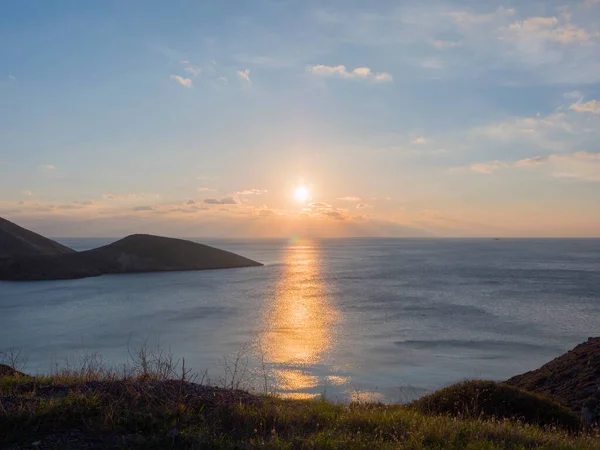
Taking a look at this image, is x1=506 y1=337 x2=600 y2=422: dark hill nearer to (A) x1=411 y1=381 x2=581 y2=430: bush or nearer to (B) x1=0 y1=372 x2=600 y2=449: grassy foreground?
(A) x1=411 y1=381 x2=581 y2=430: bush

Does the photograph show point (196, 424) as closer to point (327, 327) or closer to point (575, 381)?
point (575, 381)

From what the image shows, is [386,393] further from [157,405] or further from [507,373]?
[157,405]

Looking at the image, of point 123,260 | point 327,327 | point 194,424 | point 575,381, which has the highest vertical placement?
point 194,424

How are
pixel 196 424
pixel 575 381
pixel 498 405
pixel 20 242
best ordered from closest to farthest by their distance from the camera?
1. pixel 196 424
2. pixel 498 405
3. pixel 575 381
4. pixel 20 242

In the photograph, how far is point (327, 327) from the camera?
100 ft

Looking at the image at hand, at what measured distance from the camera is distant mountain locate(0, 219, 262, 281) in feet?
228

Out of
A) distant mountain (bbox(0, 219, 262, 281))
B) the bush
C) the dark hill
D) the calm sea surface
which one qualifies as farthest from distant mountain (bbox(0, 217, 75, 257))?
the bush

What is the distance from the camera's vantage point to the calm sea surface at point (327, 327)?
20.0 meters

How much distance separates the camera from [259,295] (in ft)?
161

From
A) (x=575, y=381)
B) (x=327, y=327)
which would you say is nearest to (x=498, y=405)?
(x=575, y=381)

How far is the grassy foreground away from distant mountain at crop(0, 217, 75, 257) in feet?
268

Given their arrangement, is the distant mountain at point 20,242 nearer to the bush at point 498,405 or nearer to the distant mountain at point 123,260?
the distant mountain at point 123,260

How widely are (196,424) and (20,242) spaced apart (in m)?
88.9

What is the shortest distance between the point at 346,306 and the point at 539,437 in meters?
33.4
